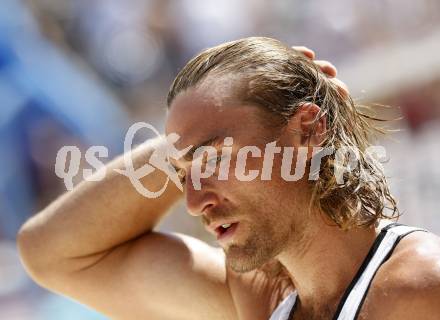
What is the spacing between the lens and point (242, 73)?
2.36 meters

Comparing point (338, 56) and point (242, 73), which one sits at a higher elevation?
point (242, 73)

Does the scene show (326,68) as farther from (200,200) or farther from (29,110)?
(29,110)

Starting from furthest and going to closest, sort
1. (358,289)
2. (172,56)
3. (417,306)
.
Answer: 1. (172,56)
2. (358,289)
3. (417,306)

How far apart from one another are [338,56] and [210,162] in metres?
4.29

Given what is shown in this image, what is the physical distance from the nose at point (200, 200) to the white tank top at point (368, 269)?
408mm

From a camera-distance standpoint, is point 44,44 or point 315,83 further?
point 44,44

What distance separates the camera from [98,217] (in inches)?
110

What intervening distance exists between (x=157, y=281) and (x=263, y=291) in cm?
36

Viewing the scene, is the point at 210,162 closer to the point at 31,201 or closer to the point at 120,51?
the point at 31,201

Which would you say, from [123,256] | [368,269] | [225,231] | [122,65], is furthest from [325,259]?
[122,65]

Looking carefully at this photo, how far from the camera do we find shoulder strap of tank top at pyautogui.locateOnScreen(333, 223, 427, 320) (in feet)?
6.99

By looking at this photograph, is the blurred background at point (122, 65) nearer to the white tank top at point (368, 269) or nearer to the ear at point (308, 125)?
the ear at point (308, 125)

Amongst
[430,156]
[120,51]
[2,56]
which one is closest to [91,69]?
[120,51]

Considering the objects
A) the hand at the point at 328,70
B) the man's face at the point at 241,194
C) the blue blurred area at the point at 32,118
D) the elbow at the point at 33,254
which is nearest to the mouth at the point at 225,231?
the man's face at the point at 241,194
